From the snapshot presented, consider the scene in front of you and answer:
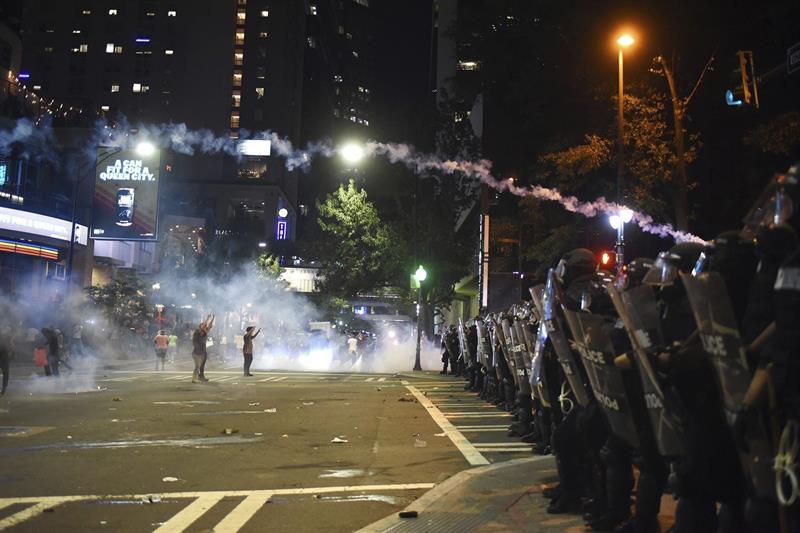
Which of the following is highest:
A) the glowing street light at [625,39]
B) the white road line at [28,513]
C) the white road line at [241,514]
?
the glowing street light at [625,39]

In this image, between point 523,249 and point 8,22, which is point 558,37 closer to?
point 523,249

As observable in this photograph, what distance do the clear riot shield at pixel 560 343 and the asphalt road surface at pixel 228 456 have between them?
7.12ft

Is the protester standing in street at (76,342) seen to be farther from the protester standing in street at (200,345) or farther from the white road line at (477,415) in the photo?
the white road line at (477,415)

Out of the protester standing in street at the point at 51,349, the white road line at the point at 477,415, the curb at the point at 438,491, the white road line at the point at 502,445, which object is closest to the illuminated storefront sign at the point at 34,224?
the protester standing in street at the point at 51,349

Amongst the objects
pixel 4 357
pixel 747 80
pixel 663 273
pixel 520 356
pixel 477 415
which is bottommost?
pixel 477 415

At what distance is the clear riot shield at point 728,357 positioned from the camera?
3.29 m

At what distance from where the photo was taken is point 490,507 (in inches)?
245

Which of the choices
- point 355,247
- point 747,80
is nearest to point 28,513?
point 747,80

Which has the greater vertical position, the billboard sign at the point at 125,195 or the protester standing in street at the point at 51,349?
the billboard sign at the point at 125,195

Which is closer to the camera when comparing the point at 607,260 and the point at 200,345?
the point at 607,260

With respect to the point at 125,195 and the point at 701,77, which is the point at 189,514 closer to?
the point at 701,77

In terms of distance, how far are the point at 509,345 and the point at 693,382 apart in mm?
7166

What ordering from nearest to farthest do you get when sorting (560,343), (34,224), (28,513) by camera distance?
(560,343), (28,513), (34,224)

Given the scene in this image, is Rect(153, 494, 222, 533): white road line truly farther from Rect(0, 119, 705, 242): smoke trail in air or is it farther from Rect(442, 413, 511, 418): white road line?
Rect(0, 119, 705, 242): smoke trail in air
